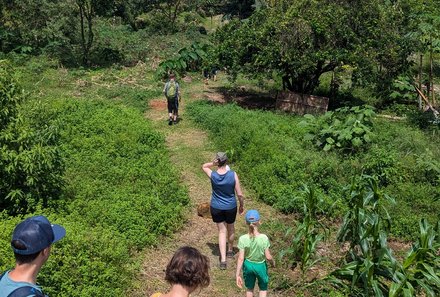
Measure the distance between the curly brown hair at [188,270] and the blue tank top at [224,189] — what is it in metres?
3.43

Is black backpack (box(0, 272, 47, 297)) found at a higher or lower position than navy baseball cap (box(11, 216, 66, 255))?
lower

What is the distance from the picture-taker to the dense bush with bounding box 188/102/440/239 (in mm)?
9195

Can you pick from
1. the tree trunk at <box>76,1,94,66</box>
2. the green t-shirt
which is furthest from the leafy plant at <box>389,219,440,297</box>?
the tree trunk at <box>76,1,94,66</box>

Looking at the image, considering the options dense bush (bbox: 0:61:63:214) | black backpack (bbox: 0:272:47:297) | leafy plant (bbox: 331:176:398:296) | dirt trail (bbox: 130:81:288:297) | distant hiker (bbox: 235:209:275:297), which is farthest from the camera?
dense bush (bbox: 0:61:63:214)

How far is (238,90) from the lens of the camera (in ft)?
63.7

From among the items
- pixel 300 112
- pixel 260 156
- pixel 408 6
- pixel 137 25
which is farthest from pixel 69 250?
pixel 137 25

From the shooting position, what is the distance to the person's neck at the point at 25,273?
317cm

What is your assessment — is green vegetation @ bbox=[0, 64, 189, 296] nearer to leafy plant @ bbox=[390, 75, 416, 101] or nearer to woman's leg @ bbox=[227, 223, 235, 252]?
woman's leg @ bbox=[227, 223, 235, 252]

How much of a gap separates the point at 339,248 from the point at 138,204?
366 centimetres

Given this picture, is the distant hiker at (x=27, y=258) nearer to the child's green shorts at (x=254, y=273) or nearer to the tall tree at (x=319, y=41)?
the child's green shorts at (x=254, y=273)

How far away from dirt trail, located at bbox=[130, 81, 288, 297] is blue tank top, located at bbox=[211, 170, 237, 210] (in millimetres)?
1027

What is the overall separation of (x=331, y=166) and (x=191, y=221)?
3558mm

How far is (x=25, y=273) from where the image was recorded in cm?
320

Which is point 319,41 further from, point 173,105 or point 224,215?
point 224,215
